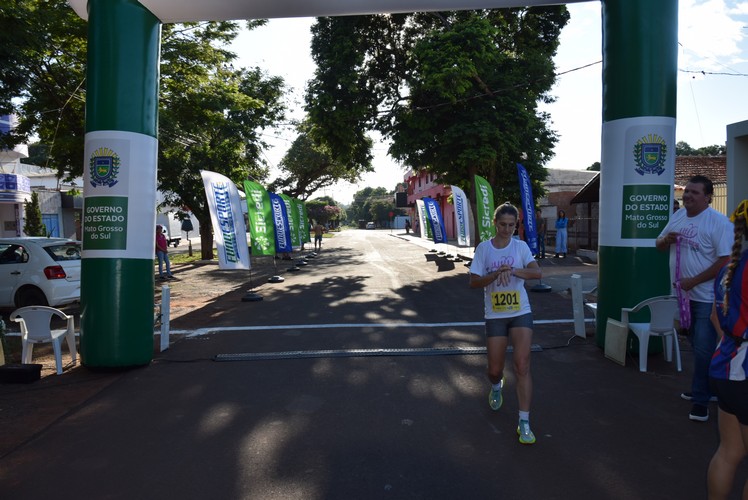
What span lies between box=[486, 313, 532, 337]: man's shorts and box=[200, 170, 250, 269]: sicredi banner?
24.9 ft

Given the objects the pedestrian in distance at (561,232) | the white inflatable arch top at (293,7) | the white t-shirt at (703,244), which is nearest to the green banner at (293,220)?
the pedestrian in distance at (561,232)

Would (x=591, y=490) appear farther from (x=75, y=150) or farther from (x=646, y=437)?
(x=75, y=150)

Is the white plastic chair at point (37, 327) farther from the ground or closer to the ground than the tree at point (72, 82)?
closer to the ground

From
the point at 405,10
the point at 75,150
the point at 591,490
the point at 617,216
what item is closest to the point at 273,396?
the point at 591,490

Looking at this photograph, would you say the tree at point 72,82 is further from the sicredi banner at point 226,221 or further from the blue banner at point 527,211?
the blue banner at point 527,211

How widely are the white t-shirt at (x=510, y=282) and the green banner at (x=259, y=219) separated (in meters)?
9.69

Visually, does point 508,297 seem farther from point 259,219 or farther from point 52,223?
point 52,223

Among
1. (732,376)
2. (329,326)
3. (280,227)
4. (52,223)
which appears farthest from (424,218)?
(52,223)

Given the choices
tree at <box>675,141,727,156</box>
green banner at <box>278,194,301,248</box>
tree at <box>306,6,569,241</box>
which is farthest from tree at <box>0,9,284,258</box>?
tree at <box>675,141,727,156</box>

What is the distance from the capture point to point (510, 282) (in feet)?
14.1

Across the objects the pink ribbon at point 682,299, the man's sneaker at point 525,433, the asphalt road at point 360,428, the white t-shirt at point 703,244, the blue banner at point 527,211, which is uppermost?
the blue banner at point 527,211

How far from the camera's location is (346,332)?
8.29 m

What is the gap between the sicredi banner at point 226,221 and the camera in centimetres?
1072

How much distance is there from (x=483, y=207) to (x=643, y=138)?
7617 mm
